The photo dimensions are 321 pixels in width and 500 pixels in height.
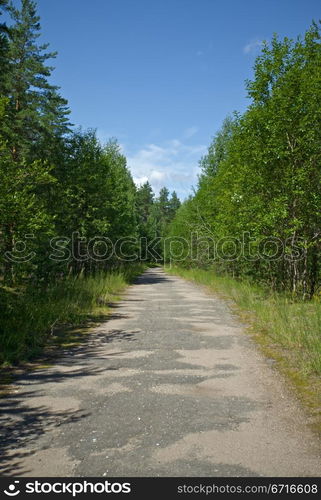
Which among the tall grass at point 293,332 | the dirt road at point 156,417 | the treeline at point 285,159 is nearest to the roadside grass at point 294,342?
the tall grass at point 293,332

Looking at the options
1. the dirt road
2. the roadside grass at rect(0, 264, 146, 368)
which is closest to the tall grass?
the dirt road

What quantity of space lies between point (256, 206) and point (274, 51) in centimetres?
616

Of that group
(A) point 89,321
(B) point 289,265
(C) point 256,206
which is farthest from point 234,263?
(A) point 89,321

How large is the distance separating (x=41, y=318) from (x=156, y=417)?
5642mm

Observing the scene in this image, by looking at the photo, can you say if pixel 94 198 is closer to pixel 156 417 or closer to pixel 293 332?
pixel 293 332

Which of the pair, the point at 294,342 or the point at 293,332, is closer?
the point at 294,342

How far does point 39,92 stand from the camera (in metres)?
25.0

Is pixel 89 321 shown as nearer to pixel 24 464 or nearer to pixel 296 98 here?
pixel 24 464

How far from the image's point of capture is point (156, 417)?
449 centimetres

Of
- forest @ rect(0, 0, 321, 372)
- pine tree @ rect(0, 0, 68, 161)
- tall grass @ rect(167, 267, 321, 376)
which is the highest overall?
pine tree @ rect(0, 0, 68, 161)

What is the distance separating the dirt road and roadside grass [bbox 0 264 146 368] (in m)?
0.84

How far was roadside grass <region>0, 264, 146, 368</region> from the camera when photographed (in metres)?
7.37
